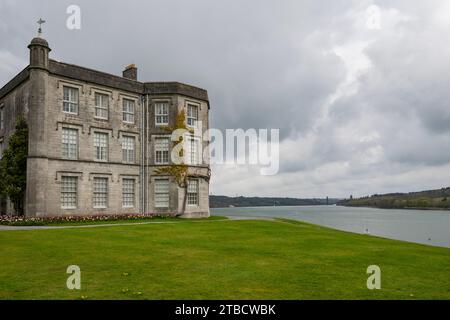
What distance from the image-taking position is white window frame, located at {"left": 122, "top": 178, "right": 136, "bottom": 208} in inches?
1528

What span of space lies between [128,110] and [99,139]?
178 inches

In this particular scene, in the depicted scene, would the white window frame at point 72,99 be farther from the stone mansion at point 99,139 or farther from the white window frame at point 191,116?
the white window frame at point 191,116

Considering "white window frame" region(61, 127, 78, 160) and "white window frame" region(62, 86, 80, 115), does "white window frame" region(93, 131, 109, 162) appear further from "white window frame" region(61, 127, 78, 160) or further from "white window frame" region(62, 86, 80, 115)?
"white window frame" region(62, 86, 80, 115)

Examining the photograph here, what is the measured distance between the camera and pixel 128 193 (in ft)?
128

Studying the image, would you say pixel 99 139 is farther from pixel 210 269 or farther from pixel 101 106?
pixel 210 269

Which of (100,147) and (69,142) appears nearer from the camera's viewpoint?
(69,142)

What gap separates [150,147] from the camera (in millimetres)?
Result: 40500

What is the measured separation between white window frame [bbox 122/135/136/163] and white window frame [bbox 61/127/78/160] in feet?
16.0

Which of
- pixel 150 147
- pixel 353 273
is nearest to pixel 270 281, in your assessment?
pixel 353 273

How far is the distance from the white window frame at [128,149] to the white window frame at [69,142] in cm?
487

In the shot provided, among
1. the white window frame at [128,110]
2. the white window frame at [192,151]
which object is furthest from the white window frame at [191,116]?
the white window frame at [128,110]

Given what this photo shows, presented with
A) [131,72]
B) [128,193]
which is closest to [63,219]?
[128,193]

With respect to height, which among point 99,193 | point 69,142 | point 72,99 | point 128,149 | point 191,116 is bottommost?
point 99,193
